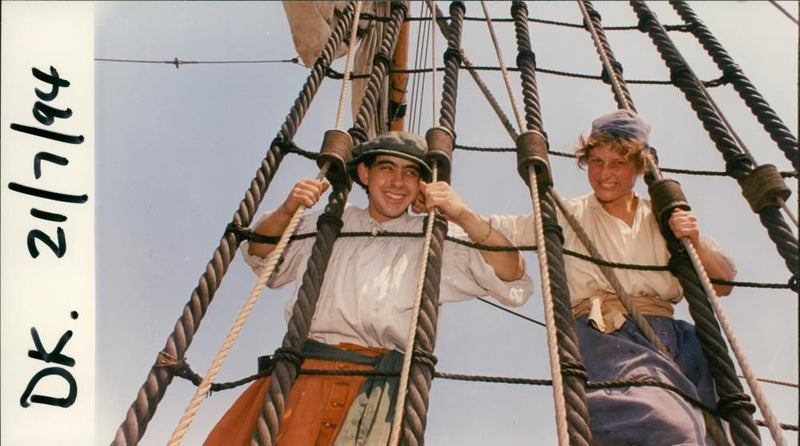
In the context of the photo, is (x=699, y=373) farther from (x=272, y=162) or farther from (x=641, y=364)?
(x=272, y=162)

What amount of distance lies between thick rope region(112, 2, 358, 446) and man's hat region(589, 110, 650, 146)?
95 centimetres

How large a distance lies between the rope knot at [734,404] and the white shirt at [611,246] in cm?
36

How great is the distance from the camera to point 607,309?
172 cm

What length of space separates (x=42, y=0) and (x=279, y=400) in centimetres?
98

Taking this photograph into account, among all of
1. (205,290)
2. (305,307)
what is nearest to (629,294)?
(305,307)

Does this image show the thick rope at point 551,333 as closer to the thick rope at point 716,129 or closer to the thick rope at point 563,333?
the thick rope at point 563,333

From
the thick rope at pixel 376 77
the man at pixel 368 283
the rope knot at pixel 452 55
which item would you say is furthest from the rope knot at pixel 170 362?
the rope knot at pixel 452 55

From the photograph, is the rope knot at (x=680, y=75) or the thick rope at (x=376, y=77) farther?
the rope knot at (x=680, y=75)

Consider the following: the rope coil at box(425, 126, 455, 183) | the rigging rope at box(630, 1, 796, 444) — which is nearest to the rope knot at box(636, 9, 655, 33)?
the rigging rope at box(630, 1, 796, 444)

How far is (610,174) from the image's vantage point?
A: 6.15ft

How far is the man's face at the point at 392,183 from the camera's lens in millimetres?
1894

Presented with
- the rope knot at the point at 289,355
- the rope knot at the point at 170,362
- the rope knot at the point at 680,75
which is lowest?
the rope knot at the point at 170,362

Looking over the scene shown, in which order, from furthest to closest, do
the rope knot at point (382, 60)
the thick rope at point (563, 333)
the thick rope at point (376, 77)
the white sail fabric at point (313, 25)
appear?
1. the white sail fabric at point (313, 25)
2. the rope knot at point (382, 60)
3. the thick rope at point (376, 77)
4. the thick rope at point (563, 333)

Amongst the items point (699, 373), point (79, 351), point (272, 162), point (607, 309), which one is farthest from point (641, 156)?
point (79, 351)
